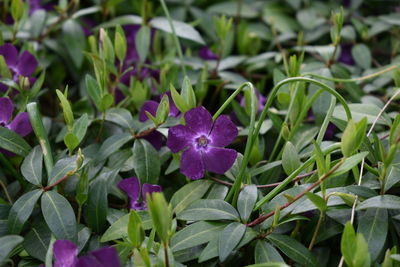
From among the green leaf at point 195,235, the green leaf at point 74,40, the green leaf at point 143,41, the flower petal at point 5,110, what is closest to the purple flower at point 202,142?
the green leaf at point 195,235

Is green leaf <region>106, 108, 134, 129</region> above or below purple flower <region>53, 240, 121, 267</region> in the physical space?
above

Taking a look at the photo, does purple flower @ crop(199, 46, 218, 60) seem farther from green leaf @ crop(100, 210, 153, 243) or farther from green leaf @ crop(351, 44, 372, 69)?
green leaf @ crop(100, 210, 153, 243)

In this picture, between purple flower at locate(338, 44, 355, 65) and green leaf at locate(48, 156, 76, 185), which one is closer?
green leaf at locate(48, 156, 76, 185)

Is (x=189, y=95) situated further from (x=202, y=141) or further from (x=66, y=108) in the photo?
(x=66, y=108)

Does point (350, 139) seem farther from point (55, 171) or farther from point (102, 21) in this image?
point (102, 21)

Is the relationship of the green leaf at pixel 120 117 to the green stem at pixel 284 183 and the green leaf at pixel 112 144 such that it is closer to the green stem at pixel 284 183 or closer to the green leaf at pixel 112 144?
the green leaf at pixel 112 144

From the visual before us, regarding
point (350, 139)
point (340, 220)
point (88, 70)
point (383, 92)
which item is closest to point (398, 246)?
point (340, 220)

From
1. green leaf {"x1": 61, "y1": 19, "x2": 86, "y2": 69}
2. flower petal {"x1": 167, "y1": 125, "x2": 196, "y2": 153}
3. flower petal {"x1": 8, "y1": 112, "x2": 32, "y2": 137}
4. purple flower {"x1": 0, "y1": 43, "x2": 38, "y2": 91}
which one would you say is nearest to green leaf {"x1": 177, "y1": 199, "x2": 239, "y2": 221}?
flower petal {"x1": 167, "y1": 125, "x2": 196, "y2": 153}
